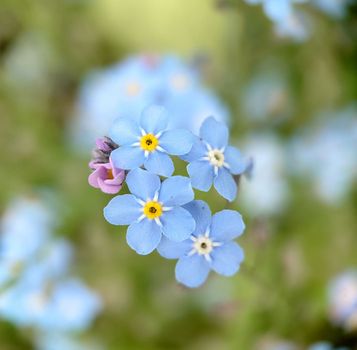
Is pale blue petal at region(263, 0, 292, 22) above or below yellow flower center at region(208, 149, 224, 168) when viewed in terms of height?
above

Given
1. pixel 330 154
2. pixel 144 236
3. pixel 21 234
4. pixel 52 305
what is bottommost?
pixel 144 236

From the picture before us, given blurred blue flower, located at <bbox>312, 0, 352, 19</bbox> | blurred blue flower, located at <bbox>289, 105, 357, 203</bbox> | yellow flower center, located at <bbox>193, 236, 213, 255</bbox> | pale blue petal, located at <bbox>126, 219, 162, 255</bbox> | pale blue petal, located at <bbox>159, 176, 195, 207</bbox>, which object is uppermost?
blurred blue flower, located at <bbox>312, 0, 352, 19</bbox>

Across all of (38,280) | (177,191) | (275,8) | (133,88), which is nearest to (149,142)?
(177,191)

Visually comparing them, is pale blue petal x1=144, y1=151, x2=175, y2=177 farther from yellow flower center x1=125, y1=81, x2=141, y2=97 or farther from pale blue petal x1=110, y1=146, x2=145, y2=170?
yellow flower center x1=125, y1=81, x2=141, y2=97

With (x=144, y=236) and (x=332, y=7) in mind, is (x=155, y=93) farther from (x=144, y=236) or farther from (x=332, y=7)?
(x=144, y=236)

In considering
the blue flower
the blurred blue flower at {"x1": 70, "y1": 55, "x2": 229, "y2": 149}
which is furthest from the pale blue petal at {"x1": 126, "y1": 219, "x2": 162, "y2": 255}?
the blurred blue flower at {"x1": 70, "y1": 55, "x2": 229, "y2": 149}

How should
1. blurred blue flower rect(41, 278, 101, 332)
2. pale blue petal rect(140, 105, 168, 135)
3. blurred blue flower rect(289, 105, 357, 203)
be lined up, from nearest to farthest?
pale blue petal rect(140, 105, 168, 135) < blurred blue flower rect(41, 278, 101, 332) < blurred blue flower rect(289, 105, 357, 203)
